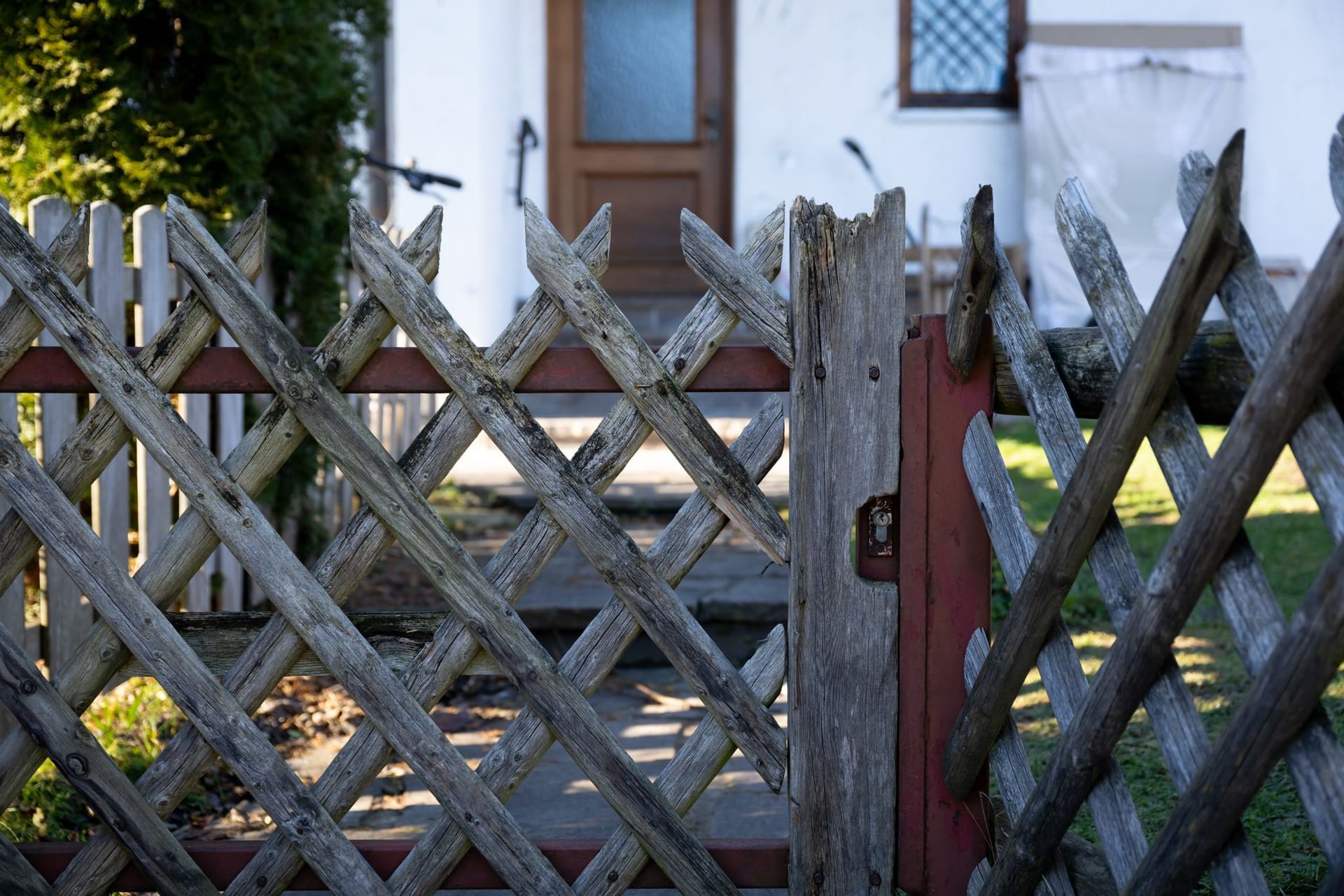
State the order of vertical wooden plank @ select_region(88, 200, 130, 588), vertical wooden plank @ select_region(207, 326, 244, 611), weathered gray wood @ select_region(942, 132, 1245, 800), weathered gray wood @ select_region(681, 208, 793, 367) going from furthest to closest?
1. vertical wooden plank @ select_region(207, 326, 244, 611)
2. vertical wooden plank @ select_region(88, 200, 130, 588)
3. weathered gray wood @ select_region(681, 208, 793, 367)
4. weathered gray wood @ select_region(942, 132, 1245, 800)

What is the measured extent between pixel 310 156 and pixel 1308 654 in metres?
3.49

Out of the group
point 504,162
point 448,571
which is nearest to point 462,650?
point 448,571

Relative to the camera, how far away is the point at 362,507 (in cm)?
184

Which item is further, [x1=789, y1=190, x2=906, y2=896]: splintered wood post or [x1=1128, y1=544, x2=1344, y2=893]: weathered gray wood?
[x1=789, y1=190, x2=906, y2=896]: splintered wood post

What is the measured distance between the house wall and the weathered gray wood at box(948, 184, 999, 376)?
21.2 ft

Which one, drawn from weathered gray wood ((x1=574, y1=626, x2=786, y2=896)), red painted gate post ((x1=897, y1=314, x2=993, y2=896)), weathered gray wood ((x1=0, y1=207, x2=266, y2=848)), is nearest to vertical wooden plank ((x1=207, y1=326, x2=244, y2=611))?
weathered gray wood ((x1=0, y1=207, x2=266, y2=848))

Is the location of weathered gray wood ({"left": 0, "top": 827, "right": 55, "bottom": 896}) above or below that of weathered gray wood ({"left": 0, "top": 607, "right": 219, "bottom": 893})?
below

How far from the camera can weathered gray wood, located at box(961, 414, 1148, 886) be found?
5.06 feet

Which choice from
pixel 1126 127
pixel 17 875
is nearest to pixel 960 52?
pixel 1126 127

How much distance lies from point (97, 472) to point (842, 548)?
1.23 metres

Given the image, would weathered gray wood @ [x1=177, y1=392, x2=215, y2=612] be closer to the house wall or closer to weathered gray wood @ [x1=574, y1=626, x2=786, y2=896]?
weathered gray wood @ [x1=574, y1=626, x2=786, y2=896]

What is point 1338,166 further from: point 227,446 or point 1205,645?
point 227,446

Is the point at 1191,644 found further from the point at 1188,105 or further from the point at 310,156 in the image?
the point at 1188,105

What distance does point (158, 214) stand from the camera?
10.5 ft
